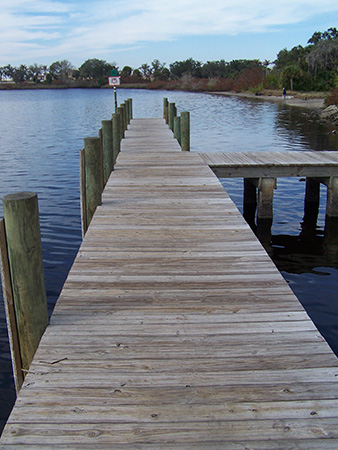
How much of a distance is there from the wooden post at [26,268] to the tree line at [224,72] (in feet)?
83.3

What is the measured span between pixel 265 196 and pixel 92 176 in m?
5.72

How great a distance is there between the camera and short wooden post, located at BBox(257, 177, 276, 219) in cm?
1101

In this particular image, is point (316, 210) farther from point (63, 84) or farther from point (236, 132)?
point (63, 84)

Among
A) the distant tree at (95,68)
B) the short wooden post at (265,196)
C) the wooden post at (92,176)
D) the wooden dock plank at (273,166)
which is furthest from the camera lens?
the distant tree at (95,68)

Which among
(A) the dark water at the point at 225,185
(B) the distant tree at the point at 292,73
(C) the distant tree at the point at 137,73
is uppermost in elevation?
(C) the distant tree at the point at 137,73

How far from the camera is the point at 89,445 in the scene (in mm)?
2309

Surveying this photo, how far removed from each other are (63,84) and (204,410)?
16135cm

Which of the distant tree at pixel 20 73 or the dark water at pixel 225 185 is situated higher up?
the distant tree at pixel 20 73

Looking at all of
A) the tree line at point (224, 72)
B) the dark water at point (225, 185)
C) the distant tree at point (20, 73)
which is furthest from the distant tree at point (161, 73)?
the dark water at point (225, 185)

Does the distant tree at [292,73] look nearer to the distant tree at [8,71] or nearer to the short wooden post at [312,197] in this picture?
the short wooden post at [312,197]

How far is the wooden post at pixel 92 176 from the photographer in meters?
6.68

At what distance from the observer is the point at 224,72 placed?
120875mm

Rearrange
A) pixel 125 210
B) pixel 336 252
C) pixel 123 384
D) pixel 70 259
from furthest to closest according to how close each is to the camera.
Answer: pixel 336 252, pixel 70 259, pixel 125 210, pixel 123 384

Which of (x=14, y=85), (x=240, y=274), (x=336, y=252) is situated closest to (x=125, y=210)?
(x=240, y=274)
